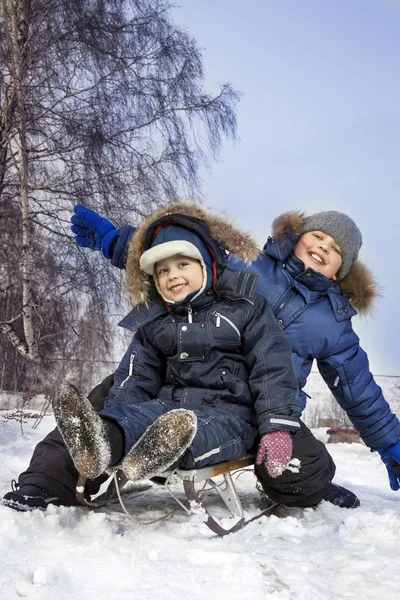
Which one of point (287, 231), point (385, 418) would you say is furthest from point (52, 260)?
point (385, 418)

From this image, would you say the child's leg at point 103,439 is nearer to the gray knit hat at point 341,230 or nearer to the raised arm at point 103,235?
the raised arm at point 103,235

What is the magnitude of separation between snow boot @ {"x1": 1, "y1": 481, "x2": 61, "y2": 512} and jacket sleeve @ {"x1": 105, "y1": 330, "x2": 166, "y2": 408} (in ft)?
1.74

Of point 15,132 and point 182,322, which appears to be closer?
point 182,322

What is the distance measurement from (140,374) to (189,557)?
39.9 inches

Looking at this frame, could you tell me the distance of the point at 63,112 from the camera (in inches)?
304

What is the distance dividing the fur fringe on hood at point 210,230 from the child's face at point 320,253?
318 millimetres

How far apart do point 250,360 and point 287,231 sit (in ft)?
3.16

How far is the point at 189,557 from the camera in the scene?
163cm

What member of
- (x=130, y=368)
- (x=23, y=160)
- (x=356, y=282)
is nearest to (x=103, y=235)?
(x=130, y=368)

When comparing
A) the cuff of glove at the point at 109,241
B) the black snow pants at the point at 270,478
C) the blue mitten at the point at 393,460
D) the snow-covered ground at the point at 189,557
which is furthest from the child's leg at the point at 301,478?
the cuff of glove at the point at 109,241

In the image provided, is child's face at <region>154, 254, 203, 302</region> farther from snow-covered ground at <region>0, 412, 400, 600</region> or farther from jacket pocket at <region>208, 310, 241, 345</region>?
snow-covered ground at <region>0, 412, 400, 600</region>

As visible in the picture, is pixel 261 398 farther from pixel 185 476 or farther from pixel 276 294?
pixel 276 294

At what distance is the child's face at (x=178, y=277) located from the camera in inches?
96.4

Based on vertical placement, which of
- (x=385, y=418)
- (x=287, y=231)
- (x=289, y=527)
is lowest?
(x=289, y=527)
